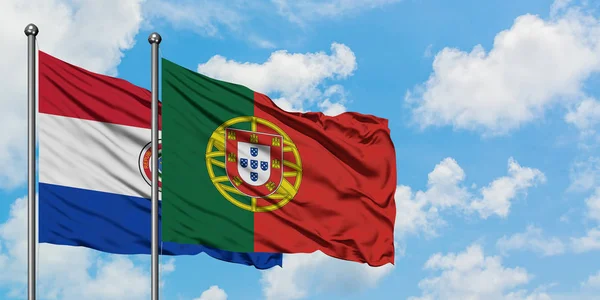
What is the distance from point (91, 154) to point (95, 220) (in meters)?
1.14

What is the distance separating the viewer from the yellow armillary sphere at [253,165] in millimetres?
17531

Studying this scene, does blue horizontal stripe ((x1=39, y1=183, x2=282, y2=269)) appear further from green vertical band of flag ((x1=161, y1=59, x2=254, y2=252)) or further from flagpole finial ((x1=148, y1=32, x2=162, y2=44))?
flagpole finial ((x1=148, y1=32, x2=162, y2=44))

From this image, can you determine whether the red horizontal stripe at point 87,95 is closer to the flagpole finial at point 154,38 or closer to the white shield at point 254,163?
the flagpole finial at point 154,38

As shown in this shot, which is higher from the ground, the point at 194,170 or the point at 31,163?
the point at 194,170

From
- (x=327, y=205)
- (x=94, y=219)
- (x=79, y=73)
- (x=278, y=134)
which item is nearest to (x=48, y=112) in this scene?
(x=79, y=73)

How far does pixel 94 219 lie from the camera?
17141mm

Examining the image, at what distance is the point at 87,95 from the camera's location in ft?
56.1

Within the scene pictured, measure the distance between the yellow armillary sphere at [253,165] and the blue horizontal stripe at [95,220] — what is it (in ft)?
4.32

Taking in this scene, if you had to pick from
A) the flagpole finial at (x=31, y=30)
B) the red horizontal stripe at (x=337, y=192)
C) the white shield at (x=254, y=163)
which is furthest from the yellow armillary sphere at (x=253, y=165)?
the flagpole finial at (x=31, y=30)

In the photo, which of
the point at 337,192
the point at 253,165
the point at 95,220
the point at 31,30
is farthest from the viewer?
Result: the point at 337,192

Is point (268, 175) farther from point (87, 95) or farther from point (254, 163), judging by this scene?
point (87, 95)

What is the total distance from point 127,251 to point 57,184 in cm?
180

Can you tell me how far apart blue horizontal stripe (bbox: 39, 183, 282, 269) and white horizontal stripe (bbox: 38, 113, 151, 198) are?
16 cm

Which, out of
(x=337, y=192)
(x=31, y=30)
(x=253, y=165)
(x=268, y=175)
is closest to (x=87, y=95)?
(x=31, y=30)
